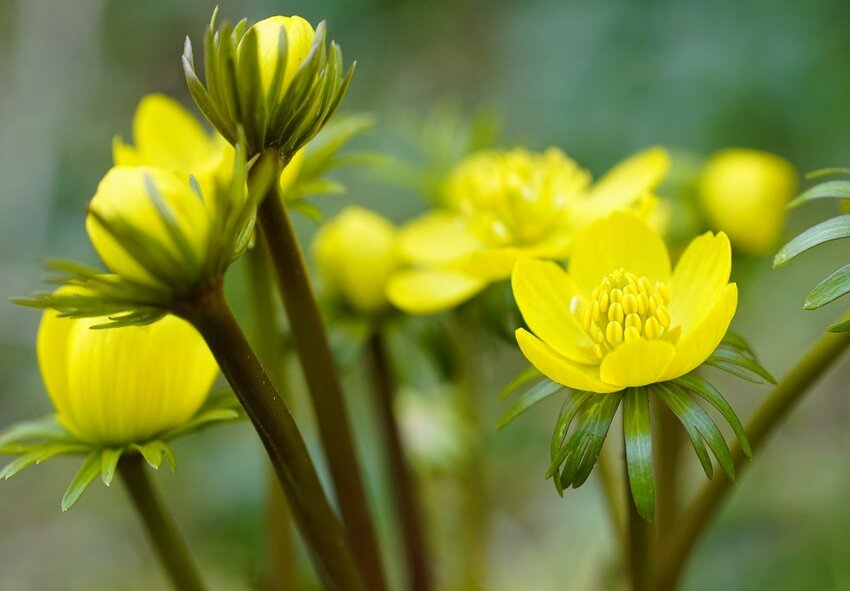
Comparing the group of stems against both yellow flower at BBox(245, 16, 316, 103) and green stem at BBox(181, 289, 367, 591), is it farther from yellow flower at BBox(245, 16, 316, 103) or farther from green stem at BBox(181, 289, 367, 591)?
yellow flower at BBox(245, 16, 316, 103)

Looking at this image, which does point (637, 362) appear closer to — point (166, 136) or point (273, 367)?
point (273, 367)

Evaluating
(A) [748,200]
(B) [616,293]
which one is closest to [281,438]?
(B) [616,293]

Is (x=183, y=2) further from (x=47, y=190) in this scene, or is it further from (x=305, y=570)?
(x=305, y=570)

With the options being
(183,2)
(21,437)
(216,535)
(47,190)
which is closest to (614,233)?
(21,437)

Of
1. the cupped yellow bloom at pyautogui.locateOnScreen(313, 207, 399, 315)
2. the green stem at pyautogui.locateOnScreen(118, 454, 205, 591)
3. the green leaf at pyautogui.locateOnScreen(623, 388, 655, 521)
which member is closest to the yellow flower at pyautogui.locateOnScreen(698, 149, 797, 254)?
the cupped yellow bloom at pyautogui.locateOnScreen(313, 207, 399, 315)

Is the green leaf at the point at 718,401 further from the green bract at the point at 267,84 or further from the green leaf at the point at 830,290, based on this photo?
the green bract at the point at 267,84
